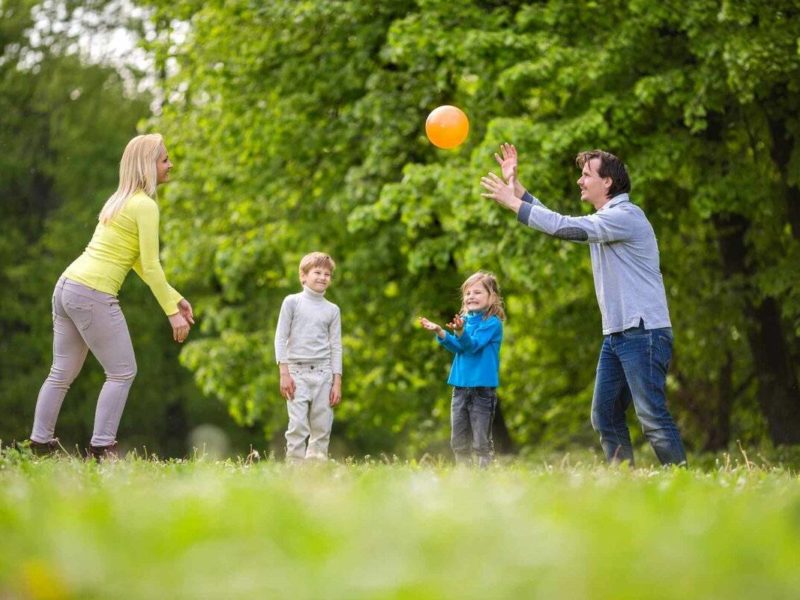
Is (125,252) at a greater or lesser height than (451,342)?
greater

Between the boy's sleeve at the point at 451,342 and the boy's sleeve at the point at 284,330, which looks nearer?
the boy's sleeve at the point at 451,342

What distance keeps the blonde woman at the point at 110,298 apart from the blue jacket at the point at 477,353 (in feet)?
6.51

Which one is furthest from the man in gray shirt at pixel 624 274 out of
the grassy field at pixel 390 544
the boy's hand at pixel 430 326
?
the grassy field at pixel 390 544

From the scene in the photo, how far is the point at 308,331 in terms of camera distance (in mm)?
8289

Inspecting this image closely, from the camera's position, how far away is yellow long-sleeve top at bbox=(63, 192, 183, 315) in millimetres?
7074

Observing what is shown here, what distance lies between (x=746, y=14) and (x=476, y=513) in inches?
386

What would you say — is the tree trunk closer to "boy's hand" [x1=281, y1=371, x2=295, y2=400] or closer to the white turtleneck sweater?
the white turtleneck sweater

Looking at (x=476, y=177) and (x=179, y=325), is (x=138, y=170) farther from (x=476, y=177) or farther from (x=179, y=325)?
(x=476, y=177)

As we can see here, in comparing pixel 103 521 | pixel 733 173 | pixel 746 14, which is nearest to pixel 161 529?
pixel 103 521

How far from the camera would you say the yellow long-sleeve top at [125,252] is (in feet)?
23.2

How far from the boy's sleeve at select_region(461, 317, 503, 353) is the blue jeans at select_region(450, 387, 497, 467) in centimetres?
32

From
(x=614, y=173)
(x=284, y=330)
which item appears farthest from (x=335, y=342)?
(x=614, y=173)

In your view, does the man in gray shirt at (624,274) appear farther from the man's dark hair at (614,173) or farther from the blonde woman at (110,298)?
the blonde woman at (110,298)

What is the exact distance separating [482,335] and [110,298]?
2.59 meters
